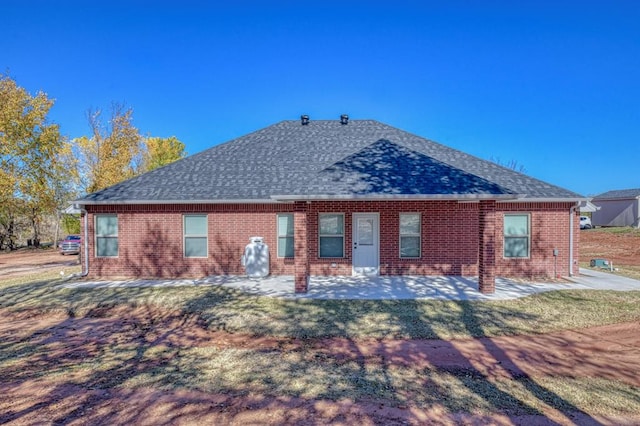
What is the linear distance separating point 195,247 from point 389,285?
658 cm

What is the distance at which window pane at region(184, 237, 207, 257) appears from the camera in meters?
11.5

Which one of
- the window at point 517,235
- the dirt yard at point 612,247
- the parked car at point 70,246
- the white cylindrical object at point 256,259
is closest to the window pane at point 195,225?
the white cylindrical object at point 256,259

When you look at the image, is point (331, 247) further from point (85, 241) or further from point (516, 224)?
point (85, 241)

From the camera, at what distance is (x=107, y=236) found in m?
11.7

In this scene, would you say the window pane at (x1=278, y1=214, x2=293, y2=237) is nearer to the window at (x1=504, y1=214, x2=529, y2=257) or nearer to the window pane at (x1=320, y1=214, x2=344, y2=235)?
the window pane at (x1=320, y1=214, x2=344, y2=235)

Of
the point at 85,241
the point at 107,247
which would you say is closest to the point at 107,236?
the point at 107,247

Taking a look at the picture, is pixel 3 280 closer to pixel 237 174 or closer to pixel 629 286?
pixel 237 174

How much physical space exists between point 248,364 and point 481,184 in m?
7.48

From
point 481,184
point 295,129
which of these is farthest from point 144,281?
point 481,184

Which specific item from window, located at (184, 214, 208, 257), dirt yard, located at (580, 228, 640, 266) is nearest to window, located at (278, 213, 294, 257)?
window, located at (184, 214, 208, 257)

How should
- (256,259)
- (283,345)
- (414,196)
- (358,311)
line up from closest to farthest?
(283,345) → (358,311) → (414,196) → (256,259)

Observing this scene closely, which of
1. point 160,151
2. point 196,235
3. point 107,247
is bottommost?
point 107,247

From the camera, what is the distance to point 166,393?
425 centimetres

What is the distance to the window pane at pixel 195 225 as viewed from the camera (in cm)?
1151
